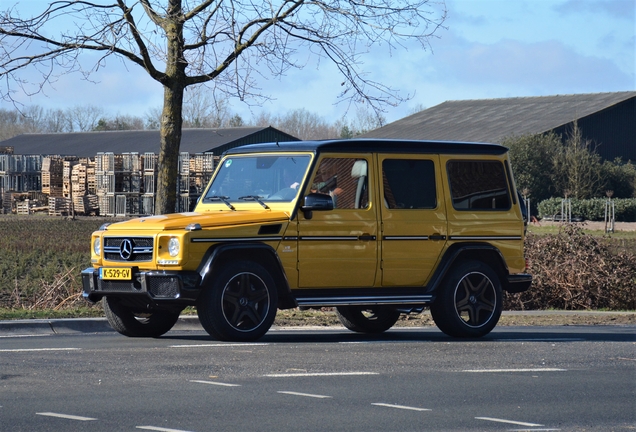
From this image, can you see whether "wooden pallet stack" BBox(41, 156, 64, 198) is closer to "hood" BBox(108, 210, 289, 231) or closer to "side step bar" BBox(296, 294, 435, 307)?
"hood" BBox(108, 210, 289, 231)

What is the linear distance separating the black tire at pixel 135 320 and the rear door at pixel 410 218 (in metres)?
2.48

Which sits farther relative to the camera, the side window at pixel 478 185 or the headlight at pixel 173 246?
the side window at pixel 478 185

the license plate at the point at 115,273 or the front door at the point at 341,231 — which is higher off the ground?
the front door at the point at 341,231

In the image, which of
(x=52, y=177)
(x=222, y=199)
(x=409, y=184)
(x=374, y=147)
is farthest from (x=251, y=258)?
(x=52, y=177)

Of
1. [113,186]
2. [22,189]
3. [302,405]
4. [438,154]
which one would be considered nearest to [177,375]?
[302,405]

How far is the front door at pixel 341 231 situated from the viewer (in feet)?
36.7

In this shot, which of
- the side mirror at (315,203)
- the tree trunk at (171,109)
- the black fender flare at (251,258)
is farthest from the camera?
the tree trunk at (171,109)

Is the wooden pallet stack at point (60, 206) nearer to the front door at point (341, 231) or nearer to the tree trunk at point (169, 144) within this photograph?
the tree trunk at point (169, 144)

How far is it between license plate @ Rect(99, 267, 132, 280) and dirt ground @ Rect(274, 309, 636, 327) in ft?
12.5

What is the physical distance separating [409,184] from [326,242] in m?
1.35

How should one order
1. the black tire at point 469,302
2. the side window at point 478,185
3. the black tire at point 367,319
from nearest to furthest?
1. the black tire at point 469,302
2. the side window at point 478,185
3. the black tire at point 367,319

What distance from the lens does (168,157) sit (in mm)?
16250

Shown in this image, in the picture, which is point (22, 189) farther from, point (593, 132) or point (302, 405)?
point (302, 405)

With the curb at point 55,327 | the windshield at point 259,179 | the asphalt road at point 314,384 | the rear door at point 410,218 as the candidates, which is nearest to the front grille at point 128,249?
the asphalt road at point 314,384
